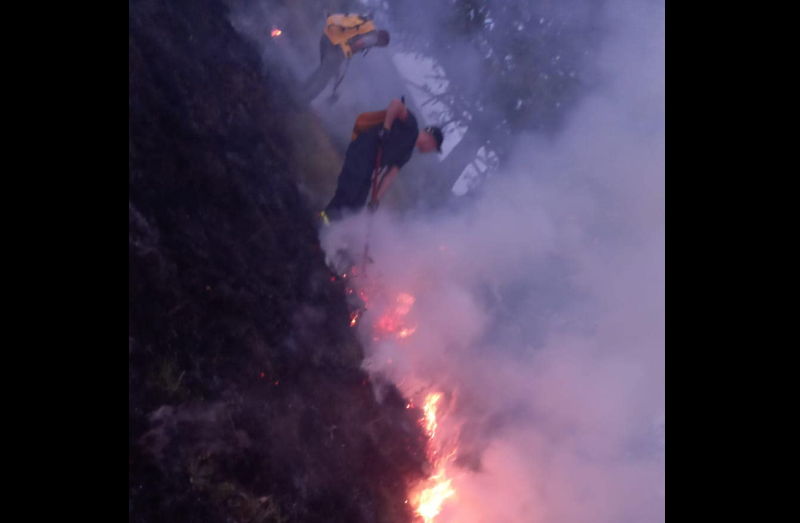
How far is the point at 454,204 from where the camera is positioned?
696 cm

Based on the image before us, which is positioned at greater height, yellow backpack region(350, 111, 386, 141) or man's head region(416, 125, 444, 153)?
yellow backpack region(350, 111, 386, 141)

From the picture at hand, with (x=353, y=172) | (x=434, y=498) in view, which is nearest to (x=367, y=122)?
(x=353, y=172)

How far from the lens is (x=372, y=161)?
561 cm

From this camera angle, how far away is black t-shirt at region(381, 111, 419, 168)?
5.67 metres

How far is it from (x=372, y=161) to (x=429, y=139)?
954mm

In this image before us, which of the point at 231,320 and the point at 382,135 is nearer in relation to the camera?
the point at 231,320

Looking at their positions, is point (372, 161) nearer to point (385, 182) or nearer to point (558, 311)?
point (385, 182)

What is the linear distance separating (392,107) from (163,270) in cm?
316

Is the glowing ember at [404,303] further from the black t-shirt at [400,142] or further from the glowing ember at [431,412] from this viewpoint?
the black t-shirt at [400,142]

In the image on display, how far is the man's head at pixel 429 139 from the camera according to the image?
6.05 m

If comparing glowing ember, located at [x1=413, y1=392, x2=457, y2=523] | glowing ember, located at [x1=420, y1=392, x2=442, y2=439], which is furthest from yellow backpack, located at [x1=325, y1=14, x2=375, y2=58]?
glowing ember, located at [x1=413, y1=392, x2=457, y2=523]

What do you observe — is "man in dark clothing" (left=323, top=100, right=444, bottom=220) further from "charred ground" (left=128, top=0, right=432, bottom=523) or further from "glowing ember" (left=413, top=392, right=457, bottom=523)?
"glowing ember" (left=413, top=392, right=457, bottom=523)
